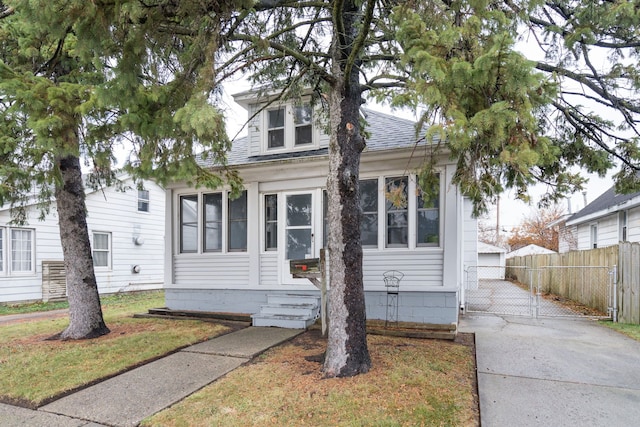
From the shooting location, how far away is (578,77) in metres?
4.73

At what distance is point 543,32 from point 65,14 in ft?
18.0

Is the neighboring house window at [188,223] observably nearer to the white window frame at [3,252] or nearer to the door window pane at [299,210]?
the door window pane at [299,210]

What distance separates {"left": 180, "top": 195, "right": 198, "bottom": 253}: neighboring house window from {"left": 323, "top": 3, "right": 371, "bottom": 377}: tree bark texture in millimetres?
5278

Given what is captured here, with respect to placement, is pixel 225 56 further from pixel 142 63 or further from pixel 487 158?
pixel 487 158

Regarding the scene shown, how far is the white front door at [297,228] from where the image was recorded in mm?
7750

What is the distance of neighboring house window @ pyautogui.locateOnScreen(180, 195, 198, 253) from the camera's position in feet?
28.8

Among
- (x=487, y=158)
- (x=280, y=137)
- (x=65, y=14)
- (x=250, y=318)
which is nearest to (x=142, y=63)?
(x=65, y=14)

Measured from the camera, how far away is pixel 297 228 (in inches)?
309

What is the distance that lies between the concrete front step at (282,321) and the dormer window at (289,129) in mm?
3599

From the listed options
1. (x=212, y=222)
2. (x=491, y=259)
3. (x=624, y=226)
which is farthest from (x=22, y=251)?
(x=491, y=259)

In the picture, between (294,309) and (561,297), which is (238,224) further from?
(561,297)

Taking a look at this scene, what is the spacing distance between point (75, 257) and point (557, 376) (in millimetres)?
7232

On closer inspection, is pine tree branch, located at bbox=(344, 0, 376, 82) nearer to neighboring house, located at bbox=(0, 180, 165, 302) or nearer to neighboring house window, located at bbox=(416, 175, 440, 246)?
neighboring house window, located at bbox=(416, 175, 440, 246)

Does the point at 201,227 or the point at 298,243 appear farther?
the point at 201,227
